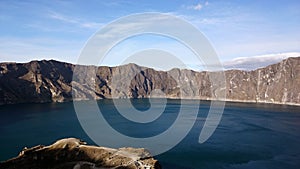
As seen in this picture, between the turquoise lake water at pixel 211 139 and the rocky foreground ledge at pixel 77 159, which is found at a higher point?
the rocky foreground ledge at pixel 77 159

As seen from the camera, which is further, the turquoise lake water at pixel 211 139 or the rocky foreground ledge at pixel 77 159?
the turquoise lake water at pixel 211 139

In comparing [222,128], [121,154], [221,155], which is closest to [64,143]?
[121,154]

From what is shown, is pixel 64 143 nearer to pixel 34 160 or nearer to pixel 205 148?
pixel 34 160

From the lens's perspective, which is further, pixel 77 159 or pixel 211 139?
pixel 211 139

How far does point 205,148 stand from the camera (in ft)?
321

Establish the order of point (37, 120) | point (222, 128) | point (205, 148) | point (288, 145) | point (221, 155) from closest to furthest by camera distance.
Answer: point (221, 155), point (205, 148), point (288, 145), point (222, 128), point (37, 120)

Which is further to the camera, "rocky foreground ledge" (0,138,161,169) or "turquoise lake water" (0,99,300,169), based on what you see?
"turquoise lake water" (0,99,300,169)

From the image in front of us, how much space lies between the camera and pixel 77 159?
2199 inches

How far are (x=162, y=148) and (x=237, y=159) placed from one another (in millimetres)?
23923

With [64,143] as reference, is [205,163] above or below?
below

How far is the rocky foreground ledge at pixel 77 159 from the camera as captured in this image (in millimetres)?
52438

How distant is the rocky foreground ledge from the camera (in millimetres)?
52438

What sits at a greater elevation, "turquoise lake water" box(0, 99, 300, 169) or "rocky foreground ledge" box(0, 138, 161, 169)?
"rocky foreground ledge" box(0, 138, 161, 169)

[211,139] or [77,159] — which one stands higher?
[77,159]
